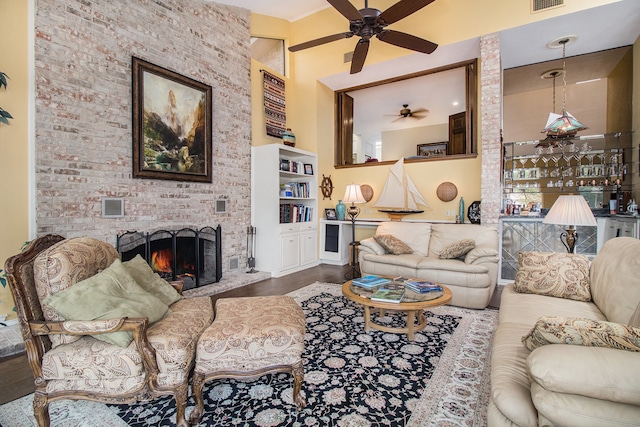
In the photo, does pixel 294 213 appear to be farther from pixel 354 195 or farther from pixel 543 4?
pixel 543 4

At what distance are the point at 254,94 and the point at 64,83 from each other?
2772 millimetres

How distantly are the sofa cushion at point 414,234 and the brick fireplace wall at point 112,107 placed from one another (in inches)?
98.9

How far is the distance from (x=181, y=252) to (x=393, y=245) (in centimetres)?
287

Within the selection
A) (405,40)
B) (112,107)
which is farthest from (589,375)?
(112,107)

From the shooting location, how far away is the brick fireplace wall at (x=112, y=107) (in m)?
2.97

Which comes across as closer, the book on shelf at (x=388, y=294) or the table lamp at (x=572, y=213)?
the book on shelf at (x=388, y=294)

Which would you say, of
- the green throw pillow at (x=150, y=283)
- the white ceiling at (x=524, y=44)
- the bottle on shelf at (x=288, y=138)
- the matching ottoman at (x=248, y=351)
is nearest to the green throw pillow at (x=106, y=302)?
the green throw pillow at (x=150, y=283)

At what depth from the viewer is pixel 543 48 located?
4766mm

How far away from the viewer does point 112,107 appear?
3.43 meters

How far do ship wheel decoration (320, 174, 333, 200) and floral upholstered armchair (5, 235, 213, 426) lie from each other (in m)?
4.62

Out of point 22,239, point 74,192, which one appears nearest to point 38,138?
point 74,192

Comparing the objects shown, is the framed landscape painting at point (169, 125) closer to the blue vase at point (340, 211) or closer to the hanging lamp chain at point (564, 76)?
the blue vase at point (340, 211)

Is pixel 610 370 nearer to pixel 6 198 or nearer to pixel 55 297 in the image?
pixel 55 297

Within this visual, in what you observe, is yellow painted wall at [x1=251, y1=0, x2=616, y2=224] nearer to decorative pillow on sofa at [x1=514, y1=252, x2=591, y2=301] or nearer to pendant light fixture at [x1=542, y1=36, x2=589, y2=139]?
pendant light fixture at [x1=542, y1=36, x2=589, y2=139]
